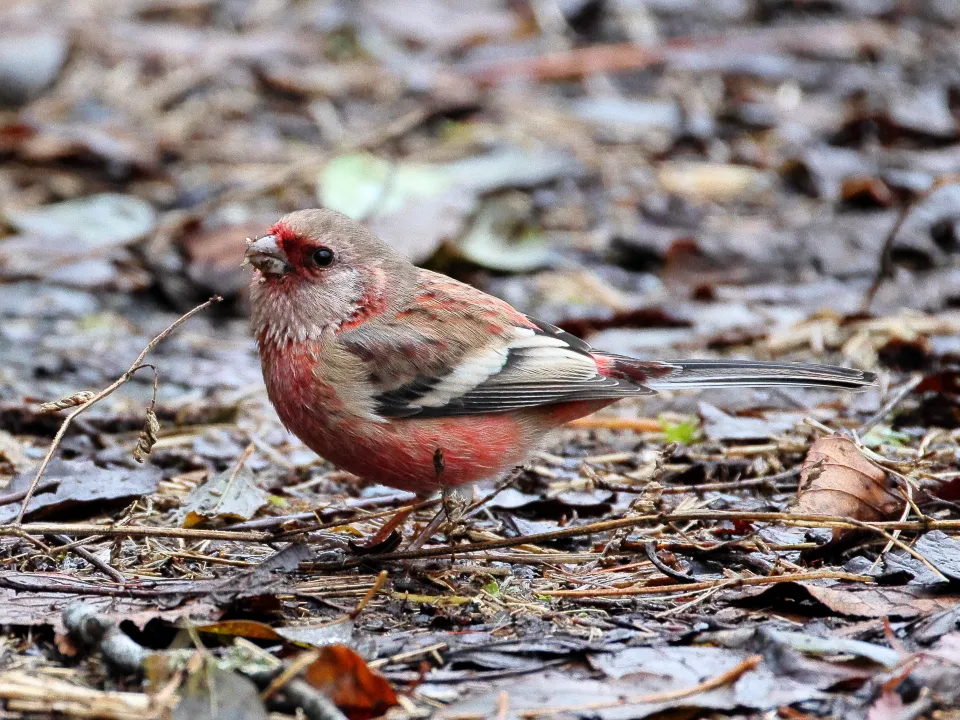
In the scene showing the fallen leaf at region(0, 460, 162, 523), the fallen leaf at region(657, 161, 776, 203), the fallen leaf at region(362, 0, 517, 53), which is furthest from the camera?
the fallen leaf at region(362, 0, 517, 53)

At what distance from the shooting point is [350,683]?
294 centimetres

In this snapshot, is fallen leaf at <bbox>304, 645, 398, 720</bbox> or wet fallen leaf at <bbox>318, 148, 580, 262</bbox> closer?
fallen leaf at <bbox>304, 645, 398, 720</bbox>

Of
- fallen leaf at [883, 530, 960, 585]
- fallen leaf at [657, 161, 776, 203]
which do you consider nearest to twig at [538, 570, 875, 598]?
fallen leaf at [883, 530, 960, 585]

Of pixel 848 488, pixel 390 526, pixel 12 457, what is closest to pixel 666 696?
pixel 848 488

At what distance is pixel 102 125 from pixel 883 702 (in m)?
8.14

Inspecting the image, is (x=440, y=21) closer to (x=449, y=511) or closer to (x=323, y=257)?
(x=323, y=257)

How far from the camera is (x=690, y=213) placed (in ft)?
28.6

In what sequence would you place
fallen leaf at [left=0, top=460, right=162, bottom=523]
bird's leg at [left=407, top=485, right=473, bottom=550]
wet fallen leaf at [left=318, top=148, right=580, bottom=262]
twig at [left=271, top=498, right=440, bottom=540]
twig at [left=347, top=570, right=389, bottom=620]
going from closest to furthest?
1. twig at [left=347, top=570, right=389, bottom=620]
2. bird's leg at [left=407, top=485, right=473, bottom=550]
3. twig at [left=271, top=498, right=440, bottom=540]
4. fallen leaf at [left=0, top=460, right=162, bottom=523]
5. wet fallen leaf at [left=318, top=148, right=580, bottom=262]

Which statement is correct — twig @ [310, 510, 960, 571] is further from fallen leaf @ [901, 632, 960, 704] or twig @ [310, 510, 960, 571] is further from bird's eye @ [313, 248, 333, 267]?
bird's eye @ [313, 248, 333, 267]

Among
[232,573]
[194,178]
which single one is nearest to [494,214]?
[194,178]

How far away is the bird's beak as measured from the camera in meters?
4.62

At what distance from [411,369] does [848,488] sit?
1.67 meters

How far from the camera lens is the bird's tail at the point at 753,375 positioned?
4699 mm

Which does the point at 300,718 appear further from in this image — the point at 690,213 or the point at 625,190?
the point at 625,190
